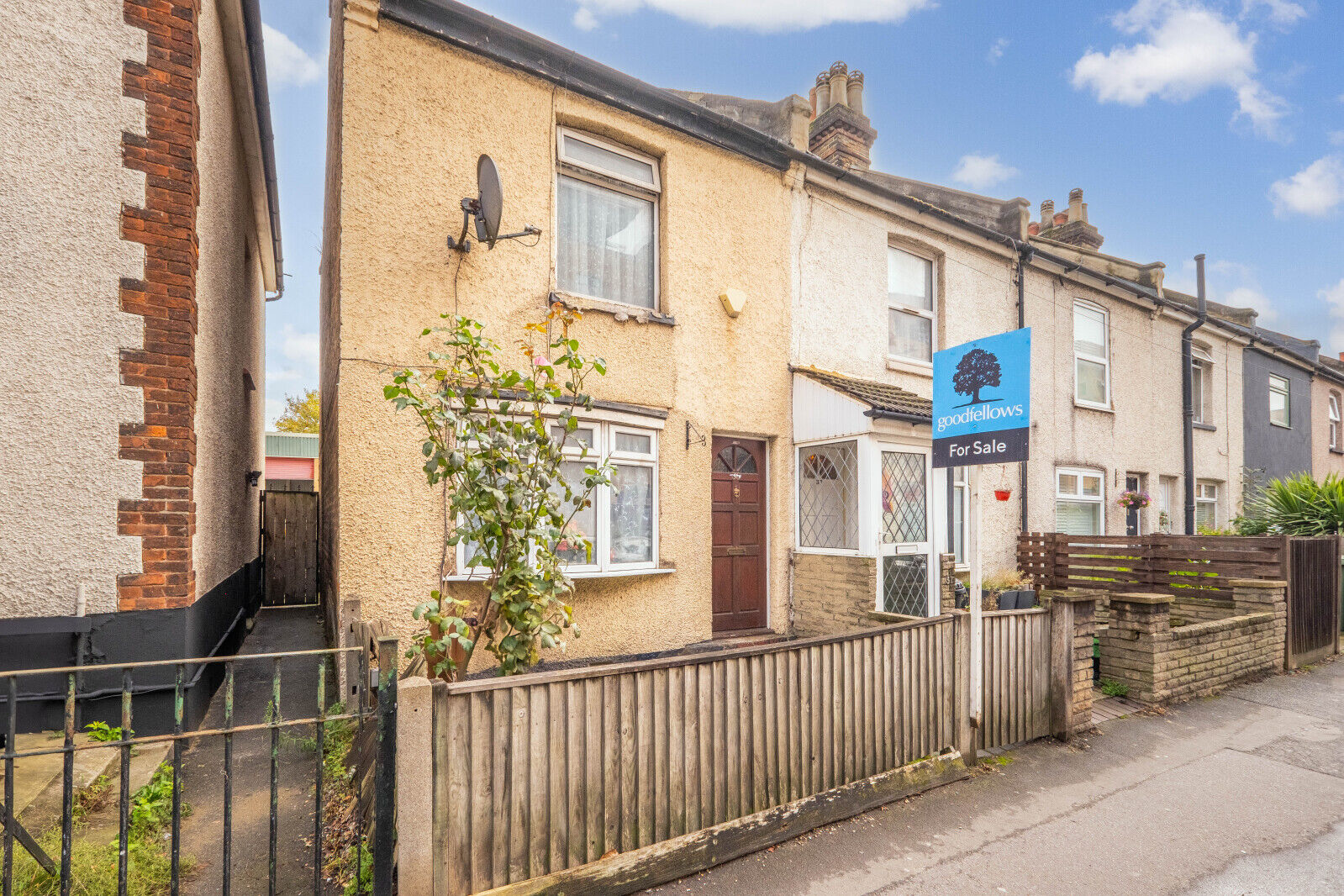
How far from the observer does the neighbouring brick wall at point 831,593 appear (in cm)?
720

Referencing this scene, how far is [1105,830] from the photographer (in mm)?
4027

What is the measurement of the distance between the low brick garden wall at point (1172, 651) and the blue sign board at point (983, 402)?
9.70 feet

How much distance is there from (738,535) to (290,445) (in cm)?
2116

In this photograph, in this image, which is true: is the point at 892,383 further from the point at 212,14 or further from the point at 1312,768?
the point at 212,14

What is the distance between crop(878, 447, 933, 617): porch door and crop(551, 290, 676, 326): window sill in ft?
9.37

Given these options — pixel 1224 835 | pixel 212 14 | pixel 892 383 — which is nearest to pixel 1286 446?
pixel 892 383

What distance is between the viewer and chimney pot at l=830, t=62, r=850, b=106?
11.0 m

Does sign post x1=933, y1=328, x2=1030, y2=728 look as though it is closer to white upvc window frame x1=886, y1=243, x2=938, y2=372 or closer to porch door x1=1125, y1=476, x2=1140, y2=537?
white upvc window frame x1=886, y1=243, x2=938, y2=372

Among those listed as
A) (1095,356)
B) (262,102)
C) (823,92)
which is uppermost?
(823,92)

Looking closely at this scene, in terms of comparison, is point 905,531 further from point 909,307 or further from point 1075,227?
point 1075,227

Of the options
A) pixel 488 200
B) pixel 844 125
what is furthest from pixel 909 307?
pixel 488 200

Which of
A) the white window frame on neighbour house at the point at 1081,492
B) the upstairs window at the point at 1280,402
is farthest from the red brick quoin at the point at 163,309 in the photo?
the upstairs window at the point at 1280,402

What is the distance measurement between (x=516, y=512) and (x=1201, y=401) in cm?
1614

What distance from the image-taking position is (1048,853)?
12.3ft
